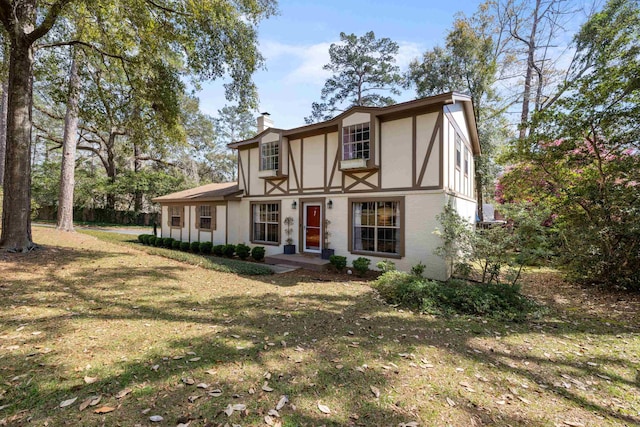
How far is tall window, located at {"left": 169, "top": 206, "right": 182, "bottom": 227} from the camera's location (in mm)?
15367

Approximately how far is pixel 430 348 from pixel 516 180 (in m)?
8.51

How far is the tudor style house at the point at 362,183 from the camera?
27.9 feet

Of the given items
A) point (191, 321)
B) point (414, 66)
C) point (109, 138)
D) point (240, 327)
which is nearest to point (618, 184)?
point (240, 327)

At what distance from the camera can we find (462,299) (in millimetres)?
5887

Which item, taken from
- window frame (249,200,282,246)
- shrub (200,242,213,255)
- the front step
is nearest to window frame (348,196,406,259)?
the front step

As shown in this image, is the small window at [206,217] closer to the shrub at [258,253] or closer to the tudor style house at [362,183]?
the tudor style house at [362,183]

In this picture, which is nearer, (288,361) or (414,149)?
(288,361)

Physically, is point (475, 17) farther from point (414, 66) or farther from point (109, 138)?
point (109, 138)

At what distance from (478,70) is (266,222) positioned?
1576 cm

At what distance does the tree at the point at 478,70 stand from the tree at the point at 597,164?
9.12 metres

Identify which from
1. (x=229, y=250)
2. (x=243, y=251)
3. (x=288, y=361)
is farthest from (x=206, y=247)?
(x=288, y=361)

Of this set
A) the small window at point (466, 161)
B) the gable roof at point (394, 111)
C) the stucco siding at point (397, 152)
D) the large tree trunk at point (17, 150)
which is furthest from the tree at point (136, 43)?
the small window at point (466, 161)

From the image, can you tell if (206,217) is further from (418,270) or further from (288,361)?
(288,361)

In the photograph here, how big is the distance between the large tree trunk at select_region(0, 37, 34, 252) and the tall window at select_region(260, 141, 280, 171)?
6985 millimetres
